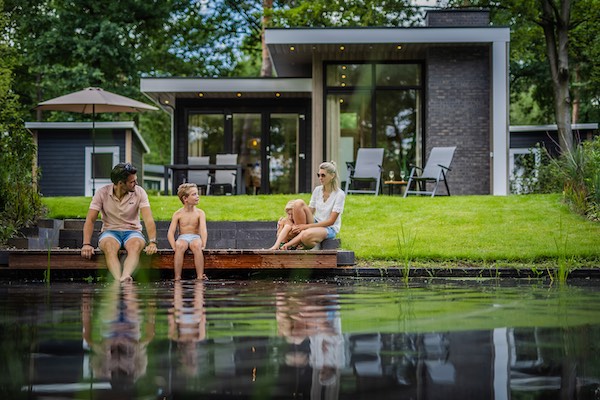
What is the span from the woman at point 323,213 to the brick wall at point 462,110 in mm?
8591

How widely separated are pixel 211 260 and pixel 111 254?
1006mm

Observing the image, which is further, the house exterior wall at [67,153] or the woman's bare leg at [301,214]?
the house exterior wall at [67,153]

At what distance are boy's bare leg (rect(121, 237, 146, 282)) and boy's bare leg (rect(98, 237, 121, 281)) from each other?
8cm

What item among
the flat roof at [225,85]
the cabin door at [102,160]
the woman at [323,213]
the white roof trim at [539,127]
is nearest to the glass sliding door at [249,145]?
the flat roof at [225,85]

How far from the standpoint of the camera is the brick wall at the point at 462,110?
17547mm

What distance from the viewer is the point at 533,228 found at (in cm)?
1045

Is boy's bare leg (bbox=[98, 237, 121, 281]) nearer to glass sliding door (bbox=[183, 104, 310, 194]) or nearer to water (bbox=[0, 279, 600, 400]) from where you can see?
water (bbox=[0, 279, 600, 400])

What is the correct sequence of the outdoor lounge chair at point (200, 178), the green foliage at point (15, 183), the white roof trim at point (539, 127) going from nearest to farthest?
the green foliage at point (15, 183) < the outdoor lounge chair at point (200, 178) < the white roof trim at point (539, 127)

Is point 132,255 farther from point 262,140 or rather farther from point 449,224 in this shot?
point 262,140

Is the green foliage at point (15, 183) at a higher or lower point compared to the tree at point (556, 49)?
lower

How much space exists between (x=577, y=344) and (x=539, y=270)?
5316mm

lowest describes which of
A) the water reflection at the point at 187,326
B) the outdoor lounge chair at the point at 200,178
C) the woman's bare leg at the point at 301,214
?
the water reflection at the point at 187,326

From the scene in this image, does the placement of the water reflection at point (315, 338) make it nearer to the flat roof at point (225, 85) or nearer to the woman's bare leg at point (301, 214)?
the woman's bare leg at point (301, 214)

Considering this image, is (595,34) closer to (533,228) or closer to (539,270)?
(533,228)
